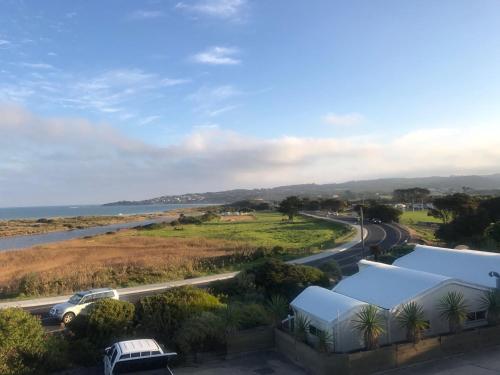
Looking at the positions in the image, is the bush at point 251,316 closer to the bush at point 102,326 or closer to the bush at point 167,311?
the bush at point 167,311

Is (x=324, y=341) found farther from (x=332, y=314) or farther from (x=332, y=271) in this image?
(x=332, y=271)

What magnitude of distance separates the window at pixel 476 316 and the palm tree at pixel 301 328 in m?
6.82

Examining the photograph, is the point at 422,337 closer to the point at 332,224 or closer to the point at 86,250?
the point at 86,250

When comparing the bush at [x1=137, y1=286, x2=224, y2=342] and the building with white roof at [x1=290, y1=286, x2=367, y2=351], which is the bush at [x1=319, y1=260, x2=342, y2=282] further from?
the bush at [x1=137, y1=286, x2=224, y2=342]

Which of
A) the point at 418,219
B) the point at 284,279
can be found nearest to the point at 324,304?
the point at 284,279

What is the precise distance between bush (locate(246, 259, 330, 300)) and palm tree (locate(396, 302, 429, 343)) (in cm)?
913

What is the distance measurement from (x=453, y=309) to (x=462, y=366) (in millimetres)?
2314

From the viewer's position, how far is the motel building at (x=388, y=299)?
17734mm

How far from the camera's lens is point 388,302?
18922 millimetres

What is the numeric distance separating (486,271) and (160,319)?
52.0 feet

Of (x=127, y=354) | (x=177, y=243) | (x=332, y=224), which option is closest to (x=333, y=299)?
(x=127, y=354)

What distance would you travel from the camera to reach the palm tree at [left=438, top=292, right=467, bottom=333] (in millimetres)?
18359

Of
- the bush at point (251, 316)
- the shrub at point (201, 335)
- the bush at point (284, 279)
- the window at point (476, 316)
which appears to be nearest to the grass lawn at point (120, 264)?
the bush at point (284, 279)

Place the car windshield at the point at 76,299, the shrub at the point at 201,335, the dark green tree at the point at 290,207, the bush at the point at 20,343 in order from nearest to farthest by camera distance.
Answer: the bush at the point at 20,343 < the shrub at the point at 201,335 < the car windshield at the point at 76,299 < the dark green tree at the point at 290,207
